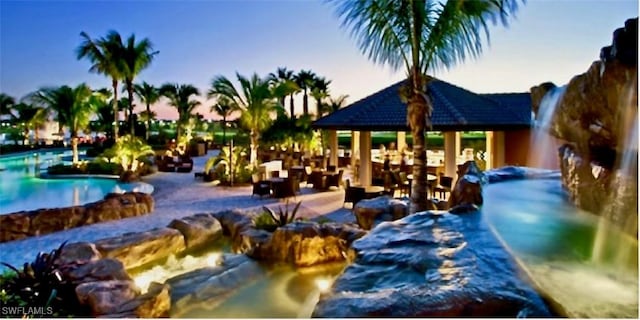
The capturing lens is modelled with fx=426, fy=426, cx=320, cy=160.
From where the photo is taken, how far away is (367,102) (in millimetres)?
14438

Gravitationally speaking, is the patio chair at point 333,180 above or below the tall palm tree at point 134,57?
below

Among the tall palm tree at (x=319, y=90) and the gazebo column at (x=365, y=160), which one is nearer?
the gazebo column at (x=365, y=160)

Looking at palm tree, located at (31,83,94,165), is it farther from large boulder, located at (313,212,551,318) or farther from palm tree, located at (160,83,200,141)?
large boulder, located at (313,212,551,318)

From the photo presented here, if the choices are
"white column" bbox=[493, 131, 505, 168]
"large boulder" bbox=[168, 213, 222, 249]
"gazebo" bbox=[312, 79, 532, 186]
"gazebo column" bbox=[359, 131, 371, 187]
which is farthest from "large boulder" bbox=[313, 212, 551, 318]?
"white column" bbox=[493, 131, 505, 168]

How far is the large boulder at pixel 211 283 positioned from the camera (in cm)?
522

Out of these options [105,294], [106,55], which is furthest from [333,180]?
[106,55]

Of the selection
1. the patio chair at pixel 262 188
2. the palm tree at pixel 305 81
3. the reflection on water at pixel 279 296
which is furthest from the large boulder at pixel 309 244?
the palm tree at pixel 305 81

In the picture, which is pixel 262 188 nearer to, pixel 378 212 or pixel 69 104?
pixel 378 212

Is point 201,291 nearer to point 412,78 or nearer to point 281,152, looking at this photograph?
point 412,78

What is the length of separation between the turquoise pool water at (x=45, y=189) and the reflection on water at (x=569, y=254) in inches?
428

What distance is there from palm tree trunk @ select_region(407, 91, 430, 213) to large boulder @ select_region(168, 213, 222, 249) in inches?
164

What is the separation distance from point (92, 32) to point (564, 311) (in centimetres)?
2055

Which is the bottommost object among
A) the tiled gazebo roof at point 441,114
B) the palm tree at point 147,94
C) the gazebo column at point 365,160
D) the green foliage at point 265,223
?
the green foliage at point 265,223

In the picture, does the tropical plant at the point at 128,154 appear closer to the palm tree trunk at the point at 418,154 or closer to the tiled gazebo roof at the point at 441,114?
the tiled gazebo roof at the point at 441,114
